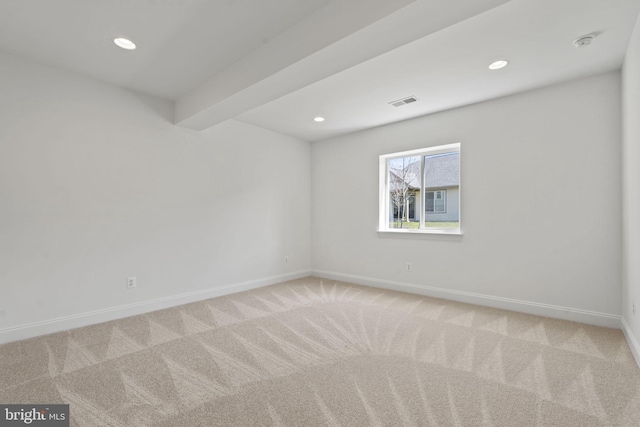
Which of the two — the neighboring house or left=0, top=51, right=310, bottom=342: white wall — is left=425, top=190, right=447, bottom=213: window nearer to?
the neighboring house

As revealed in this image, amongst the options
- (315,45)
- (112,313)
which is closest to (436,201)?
(315,45)

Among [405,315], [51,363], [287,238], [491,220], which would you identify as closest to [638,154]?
[491,220]

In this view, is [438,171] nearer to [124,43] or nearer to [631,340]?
[631,340]

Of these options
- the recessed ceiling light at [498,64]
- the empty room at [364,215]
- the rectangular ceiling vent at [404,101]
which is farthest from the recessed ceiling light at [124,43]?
the recessed ceiling light at [498,64]

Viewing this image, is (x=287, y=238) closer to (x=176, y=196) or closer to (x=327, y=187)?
(x=327, y=187)

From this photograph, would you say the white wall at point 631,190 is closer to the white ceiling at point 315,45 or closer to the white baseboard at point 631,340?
the white baseboard at point 631,340

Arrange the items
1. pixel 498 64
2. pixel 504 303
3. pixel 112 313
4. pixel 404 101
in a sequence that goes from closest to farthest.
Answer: pixel 498 64 < pixel 112 313 < pixel 504 303 < pixel 404 101

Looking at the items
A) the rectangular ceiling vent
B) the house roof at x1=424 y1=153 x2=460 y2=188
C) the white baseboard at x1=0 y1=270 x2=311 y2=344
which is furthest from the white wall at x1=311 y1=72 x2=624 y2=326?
the white baseboard at x1=0 y1=270 x2=311 y2=344

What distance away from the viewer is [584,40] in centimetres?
240

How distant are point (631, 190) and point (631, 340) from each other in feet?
4.09

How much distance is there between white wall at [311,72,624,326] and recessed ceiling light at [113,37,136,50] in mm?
3358

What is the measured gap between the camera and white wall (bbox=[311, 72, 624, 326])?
300 centimetres

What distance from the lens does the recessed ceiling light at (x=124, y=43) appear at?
8.07ft

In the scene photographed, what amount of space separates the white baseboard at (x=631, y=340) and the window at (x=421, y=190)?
5.75ft
